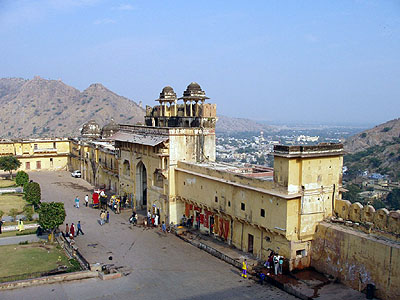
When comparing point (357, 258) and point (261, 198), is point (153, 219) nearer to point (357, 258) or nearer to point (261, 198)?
point (261, 198)

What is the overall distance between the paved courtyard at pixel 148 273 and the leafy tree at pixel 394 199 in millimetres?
27929

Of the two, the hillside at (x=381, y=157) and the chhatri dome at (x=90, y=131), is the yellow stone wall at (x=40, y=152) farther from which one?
the hillside at (x=381, y=157)

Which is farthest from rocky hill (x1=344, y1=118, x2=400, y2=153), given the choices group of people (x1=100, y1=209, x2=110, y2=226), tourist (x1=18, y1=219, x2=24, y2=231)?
tourist (x1=18, y1=219, x2=24, y2=231)

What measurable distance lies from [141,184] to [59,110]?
401 feet

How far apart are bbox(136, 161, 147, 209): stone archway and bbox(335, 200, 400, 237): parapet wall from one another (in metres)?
16.3

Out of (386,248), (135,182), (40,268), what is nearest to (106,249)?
(40,268)

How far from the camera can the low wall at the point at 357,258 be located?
585 inches

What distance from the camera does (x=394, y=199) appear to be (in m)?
42.7

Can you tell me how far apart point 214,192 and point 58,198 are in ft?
60.3

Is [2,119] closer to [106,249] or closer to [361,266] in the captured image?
[106,249]

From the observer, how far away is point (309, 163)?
59.4 feet

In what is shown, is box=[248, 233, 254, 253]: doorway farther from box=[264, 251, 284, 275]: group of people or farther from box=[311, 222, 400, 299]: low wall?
box=[311, 222, 400, 299]: low wall

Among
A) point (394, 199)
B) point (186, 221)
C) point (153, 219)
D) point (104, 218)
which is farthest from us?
point (394, 199)

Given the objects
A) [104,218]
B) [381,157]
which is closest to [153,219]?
[104,218]
